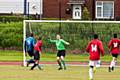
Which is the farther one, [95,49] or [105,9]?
[105,9]

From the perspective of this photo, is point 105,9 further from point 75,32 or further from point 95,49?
point 95,49

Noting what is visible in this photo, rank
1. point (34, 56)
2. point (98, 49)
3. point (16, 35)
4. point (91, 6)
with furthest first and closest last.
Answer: point (91, 6)
point (16, 35)
point (34, 56)
point (98, 49)

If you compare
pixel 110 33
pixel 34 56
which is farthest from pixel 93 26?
pixel 34 56

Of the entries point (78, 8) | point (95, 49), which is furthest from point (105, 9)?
point (95, 49)

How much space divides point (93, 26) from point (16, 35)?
8467mm

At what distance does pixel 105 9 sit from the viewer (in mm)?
67688

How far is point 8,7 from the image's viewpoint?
223 ft

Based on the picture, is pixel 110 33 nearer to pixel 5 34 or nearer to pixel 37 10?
pixel 5 34

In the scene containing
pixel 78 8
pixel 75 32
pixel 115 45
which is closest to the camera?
pixel 115 45

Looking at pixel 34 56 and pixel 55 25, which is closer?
pixel 34 56

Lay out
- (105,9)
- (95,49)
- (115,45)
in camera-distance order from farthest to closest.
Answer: (105,9) → (115,45) → (95,49)

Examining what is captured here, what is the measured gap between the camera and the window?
66.1 metres

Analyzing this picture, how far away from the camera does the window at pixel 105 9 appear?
66.1m

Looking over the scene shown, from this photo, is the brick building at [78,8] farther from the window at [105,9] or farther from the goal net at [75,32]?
the goal net at [75,32]
